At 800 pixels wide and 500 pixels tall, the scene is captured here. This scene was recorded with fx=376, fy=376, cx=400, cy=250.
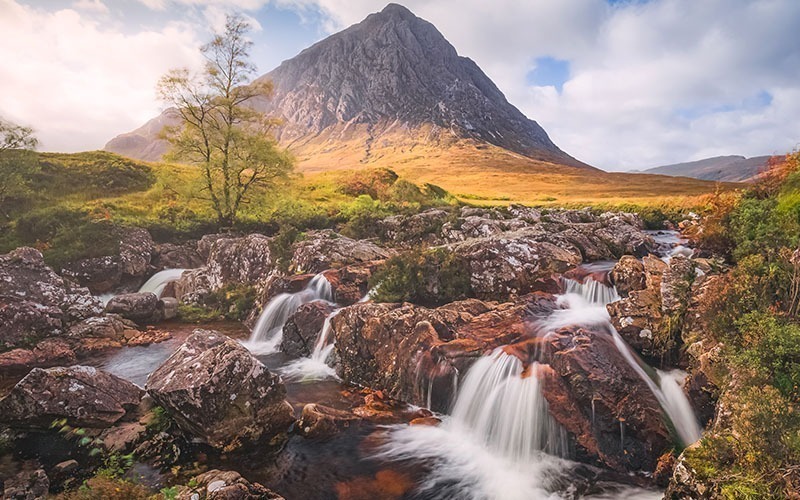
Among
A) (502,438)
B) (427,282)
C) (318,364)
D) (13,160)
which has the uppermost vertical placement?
(13,160)

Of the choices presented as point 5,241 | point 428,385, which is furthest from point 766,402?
point 5,241

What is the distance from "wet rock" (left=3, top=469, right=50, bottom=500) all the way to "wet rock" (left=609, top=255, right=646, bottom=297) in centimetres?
1661

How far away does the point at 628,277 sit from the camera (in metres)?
14.2

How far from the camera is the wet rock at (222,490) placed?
6305 millimetres

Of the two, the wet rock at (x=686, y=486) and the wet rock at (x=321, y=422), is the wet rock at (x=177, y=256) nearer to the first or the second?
the wet rock at (x=321, y=422)

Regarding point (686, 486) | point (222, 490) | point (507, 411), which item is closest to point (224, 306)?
point (222, 490)

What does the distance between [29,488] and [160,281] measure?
19073 mm

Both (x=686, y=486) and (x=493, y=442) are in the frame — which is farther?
(x=493, y=442)

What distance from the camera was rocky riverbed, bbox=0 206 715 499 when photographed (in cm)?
866

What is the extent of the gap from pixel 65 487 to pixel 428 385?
8790mm

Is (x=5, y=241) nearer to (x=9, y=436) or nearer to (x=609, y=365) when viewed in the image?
(x=9, y=436)

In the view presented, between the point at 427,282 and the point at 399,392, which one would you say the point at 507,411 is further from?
the point at 427,282

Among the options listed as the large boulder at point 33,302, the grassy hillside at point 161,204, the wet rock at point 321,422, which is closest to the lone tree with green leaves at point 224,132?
the grassy hillside at point 161,204

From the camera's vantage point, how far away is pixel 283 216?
3144cm
